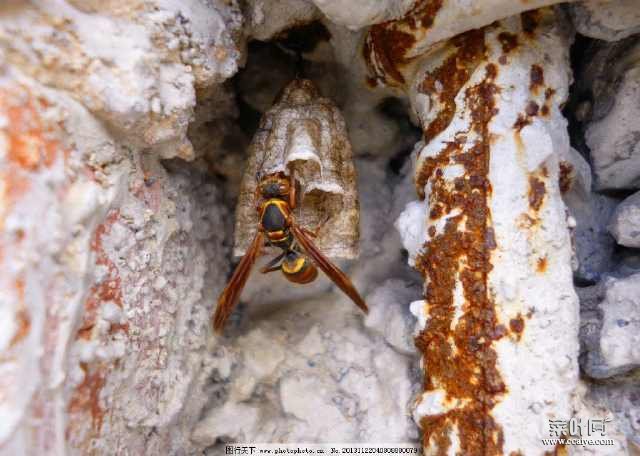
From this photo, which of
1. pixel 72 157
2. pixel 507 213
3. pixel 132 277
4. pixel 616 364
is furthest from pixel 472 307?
pixel 72 157

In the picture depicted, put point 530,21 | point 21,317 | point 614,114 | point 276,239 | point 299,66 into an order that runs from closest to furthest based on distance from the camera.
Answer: point 21,317, point 530,21, point 614,114, point 276,239, point 299,66

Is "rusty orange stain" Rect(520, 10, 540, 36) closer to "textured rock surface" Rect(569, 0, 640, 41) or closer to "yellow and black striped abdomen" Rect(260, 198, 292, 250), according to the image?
"textured rock surface" Rect(569, 0, 640, 41)

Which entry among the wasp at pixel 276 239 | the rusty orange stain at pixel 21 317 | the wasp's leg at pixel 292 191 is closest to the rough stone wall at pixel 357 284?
the rusty orange stain at pixel 21 317

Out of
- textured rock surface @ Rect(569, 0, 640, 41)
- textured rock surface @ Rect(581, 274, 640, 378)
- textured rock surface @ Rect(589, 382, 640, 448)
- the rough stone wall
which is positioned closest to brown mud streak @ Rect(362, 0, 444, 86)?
the rough stone wall

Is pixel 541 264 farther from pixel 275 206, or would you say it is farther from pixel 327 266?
pixel 275 206

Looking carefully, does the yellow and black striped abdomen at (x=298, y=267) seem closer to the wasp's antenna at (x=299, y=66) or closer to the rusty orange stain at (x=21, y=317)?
the wasp's antenna at (x=299, y=66)

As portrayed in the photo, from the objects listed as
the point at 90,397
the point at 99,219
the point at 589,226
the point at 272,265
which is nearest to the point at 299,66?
the point at 272,265

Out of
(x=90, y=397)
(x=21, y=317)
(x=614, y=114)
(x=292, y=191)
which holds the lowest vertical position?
(x=90, y=397)
